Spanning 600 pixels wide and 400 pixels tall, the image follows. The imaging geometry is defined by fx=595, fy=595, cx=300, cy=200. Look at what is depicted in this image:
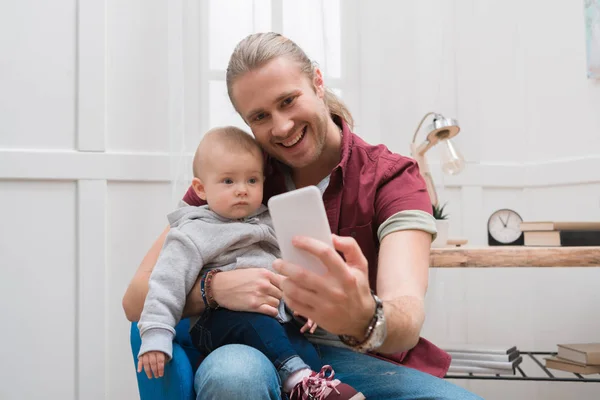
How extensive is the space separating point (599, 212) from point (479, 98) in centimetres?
67

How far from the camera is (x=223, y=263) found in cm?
138

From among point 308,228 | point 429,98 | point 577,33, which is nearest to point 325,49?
point 429,98

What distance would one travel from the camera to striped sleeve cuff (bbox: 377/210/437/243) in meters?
1.25

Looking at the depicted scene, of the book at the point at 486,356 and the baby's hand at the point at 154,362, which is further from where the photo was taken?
the book at the point at 486,356

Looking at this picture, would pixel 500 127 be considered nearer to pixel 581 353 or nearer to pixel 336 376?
pixel 581 353

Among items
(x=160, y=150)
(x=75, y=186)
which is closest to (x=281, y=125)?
Result: (x=160, y=150)

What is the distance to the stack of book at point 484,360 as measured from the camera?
2035 millimetres

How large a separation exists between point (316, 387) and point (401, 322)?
0.74ft

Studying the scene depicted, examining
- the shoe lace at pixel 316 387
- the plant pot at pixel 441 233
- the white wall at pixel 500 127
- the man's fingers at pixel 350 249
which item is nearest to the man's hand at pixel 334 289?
the man's fingers at pixel 350 249

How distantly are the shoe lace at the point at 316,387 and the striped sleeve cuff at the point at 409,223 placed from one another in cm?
34

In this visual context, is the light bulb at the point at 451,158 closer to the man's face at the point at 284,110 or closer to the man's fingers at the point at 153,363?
the man's face at the point at 284,110

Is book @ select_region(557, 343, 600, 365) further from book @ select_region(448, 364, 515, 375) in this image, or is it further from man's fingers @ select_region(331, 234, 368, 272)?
man's fingers @ select_region(331, 234, 368, 272)

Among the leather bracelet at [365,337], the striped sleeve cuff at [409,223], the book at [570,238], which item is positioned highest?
the striped sleeve cuff at [409,223]

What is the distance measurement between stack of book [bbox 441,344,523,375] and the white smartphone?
1.37 m
